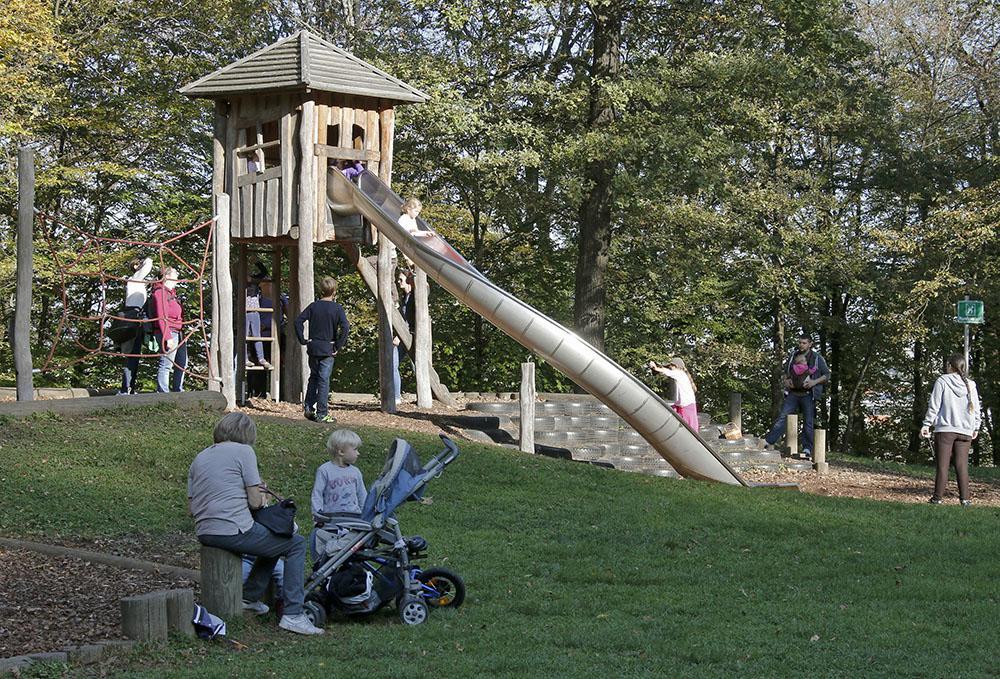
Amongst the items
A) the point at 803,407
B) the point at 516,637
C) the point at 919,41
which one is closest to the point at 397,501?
the point at 516,637

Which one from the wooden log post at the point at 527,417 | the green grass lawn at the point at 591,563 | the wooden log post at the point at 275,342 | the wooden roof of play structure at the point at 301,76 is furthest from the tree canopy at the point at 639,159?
the green grass lawn at the point at 591,563

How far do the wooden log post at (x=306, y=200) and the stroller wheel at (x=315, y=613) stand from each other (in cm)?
933

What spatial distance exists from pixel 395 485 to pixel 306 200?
31.4 ft

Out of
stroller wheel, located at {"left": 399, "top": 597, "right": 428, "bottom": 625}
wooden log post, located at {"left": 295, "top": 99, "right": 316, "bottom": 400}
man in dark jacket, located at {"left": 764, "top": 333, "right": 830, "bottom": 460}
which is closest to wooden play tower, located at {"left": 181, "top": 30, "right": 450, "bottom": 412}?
wooden log post, located at {"left": 295, "top": 99, "right": 316, "bottom": 400}

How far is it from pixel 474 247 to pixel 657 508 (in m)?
18.4

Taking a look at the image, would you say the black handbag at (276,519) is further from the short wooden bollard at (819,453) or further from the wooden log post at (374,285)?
the short wooden bollard at (819,453)

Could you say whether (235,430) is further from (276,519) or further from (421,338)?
(421,338)

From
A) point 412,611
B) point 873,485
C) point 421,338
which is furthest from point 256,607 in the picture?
point 873,485

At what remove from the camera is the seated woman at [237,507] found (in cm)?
755

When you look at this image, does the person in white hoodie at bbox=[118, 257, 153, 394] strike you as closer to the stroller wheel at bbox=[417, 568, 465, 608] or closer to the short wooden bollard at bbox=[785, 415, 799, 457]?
the stroller wheel at bbox=[417, 568, 465, 608]

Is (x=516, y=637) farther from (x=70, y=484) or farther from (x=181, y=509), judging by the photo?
(x=70, y=484)

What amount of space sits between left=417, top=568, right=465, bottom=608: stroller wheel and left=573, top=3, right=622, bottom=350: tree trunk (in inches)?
655

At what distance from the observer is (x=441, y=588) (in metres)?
8.52

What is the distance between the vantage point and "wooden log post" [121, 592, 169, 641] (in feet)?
23.2
